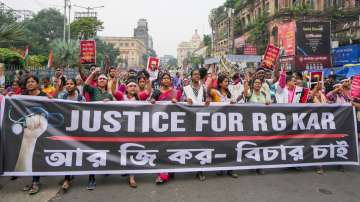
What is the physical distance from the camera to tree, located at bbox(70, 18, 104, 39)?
5362cm

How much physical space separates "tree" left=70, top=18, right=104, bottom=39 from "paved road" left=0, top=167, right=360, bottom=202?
5150cm

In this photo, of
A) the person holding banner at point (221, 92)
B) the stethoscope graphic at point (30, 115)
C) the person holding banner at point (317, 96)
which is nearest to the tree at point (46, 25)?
the stethoscope graphic at point (30, 115)

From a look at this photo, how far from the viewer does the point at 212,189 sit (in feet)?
14.4

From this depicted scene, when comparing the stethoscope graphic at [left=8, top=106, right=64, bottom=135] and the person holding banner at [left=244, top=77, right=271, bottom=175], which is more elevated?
the person holding banner at [left=244, top=77, right=271, bottom=175]

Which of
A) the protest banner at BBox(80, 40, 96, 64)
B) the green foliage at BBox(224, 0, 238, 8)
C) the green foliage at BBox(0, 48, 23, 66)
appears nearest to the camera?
the protest banner at BBox(80, 40, 96, 64)

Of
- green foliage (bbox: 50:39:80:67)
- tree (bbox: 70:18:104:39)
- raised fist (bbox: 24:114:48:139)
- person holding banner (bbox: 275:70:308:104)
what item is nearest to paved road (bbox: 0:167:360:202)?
raised fist (bbox: 24:114:48:139)

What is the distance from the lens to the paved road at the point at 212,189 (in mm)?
4090

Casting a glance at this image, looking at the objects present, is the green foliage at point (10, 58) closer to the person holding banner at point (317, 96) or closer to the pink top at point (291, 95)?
the pink top at point (291, 95)

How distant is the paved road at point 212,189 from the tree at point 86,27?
51503mm

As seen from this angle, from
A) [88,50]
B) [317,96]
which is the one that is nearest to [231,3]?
[88,50]

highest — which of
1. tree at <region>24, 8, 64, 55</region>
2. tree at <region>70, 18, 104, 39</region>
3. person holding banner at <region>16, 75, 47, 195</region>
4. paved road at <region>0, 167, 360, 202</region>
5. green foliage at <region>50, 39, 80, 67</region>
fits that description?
tree at <region>24, 8, 64, 55</region>

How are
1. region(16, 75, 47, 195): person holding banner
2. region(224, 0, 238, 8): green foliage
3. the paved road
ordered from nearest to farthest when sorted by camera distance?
the paved road
region(16, 75, 47, 195): person holding banner
region(224, 0, 238, 8): green foliage

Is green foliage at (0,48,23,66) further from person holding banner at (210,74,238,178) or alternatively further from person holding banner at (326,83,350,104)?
person holding banner at (326,83,350,104)

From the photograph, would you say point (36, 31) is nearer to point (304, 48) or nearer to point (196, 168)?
point (304, 48)
